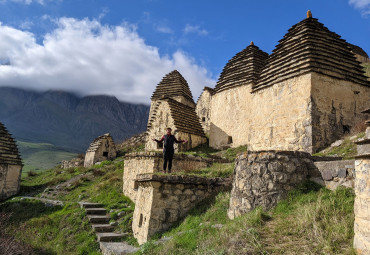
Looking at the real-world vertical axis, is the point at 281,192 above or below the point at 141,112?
below

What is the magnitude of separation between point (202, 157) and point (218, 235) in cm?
743

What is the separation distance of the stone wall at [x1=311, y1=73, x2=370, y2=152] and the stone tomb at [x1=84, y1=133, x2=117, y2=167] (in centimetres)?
2110

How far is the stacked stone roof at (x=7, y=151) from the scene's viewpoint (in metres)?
21.3

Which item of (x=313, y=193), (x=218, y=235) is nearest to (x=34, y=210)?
(x=218, y=235)

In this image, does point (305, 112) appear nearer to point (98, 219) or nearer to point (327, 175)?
point (327, 175)

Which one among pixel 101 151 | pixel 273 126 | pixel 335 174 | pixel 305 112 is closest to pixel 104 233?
pixel 335 174

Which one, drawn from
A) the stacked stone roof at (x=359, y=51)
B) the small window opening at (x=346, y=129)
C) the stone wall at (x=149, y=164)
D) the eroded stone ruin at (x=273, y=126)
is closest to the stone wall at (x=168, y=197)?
the eroded stone ruin at (x=273, y=126)

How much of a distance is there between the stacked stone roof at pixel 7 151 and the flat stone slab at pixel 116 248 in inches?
607

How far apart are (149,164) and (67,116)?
12814 centimetres

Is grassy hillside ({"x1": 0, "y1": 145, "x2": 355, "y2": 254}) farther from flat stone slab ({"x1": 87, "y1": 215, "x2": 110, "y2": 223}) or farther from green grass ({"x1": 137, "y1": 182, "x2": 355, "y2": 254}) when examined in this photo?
flat stone slab ({"x1": 87, "y1": 215, "x2": 110, "y2": 223})

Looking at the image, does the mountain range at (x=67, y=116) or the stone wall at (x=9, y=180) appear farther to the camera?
the mountain range at (x=67, y=116)

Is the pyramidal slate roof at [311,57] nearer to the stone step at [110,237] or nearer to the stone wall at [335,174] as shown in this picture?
the stone wall at [335,174]

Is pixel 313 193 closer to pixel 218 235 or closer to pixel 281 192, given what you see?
pixel 281 192

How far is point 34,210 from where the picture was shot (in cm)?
1509
